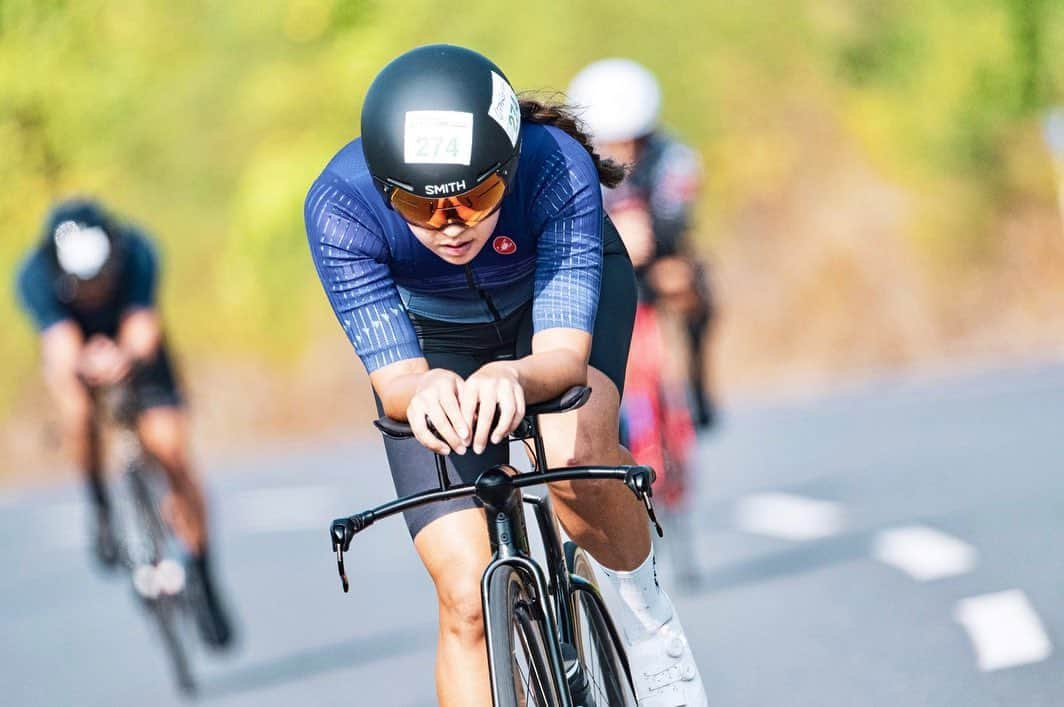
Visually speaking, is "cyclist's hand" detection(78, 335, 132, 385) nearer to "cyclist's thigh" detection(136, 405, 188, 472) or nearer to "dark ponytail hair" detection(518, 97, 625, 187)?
"cyclist's thigh" detection(136, 405, 188, 472)

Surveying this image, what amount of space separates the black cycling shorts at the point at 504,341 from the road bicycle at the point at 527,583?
212 mm

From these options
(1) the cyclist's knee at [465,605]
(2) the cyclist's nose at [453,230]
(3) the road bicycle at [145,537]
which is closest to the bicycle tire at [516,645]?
(1) the cyclist's knee at [465,605]

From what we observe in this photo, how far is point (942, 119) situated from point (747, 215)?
2.67m

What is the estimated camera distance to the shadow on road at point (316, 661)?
9250mm

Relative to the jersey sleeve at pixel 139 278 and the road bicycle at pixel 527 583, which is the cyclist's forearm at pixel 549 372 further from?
the jersey sleeve at pixel 139 278

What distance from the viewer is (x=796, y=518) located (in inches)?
458

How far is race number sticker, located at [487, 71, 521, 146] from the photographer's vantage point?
435 cm

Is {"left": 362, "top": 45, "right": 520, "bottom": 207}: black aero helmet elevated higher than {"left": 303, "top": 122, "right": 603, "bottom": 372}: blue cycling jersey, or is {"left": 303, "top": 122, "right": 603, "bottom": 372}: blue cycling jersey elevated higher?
{"left": 362, "top": 45, "right": 520, "bottom": 207}: black aero helmet

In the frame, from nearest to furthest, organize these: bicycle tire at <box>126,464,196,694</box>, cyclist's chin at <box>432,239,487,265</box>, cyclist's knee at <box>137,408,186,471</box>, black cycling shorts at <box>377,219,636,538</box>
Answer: cyclist's chin at <box>432,239,487,265</box> → black cycling shorts at <box>377,219,636,538</box> → bicycle tire at <box>126,464,196,694</box> → cyclist's knee at <box>137,408,186,471</box>

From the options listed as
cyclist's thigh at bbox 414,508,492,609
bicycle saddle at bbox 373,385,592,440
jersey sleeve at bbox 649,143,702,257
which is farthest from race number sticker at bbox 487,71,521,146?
jersey sleeve at bbox 649,143,702,257

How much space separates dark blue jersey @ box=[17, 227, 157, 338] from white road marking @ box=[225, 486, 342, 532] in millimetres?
5310

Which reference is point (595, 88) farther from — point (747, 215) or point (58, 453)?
point (58, 453)

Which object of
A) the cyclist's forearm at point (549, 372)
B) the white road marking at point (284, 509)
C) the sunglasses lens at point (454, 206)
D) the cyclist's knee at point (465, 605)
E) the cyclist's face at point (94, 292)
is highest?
the sunglasses lens at point (454, 206)

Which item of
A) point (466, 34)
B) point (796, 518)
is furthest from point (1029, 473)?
point (466, 34)
